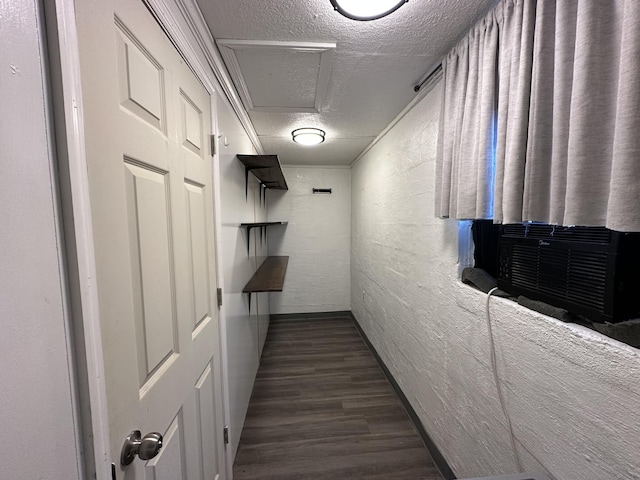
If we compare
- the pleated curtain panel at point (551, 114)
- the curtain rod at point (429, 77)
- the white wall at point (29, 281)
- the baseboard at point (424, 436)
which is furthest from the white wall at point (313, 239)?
the white wall at point (29, 281)

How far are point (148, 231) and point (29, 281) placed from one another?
0.35 meters

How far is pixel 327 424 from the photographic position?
1840mm

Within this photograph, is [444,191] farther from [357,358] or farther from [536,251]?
[357,358]

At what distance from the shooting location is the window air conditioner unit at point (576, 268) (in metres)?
0.69

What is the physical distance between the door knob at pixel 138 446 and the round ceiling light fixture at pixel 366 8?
1535 millimetres

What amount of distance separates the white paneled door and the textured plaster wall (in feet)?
4.02

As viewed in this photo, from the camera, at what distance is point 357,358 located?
2.71 metres

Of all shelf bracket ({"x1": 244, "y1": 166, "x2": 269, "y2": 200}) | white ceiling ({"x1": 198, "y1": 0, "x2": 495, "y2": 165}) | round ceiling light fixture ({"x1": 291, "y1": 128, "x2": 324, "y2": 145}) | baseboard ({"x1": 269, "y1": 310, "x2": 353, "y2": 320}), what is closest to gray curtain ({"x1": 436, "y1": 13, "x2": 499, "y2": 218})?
white ceiling ({"x1": 198, "y1": 0, "x2": 495, "y2": 165})

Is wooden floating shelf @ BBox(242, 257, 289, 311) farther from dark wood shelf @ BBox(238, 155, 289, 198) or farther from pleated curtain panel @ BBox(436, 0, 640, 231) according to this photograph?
pleated curtain panel @ BBox(436, 0, 640, 231)

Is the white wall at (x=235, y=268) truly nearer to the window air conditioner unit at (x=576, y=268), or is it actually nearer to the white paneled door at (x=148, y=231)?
the white paneled door at (x=148, y=231)

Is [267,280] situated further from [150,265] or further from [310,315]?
[310,315]

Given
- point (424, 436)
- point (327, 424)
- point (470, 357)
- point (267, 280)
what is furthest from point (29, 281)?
point (424, 436)

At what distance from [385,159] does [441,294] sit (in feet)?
4.59

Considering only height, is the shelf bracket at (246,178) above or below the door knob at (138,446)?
above
